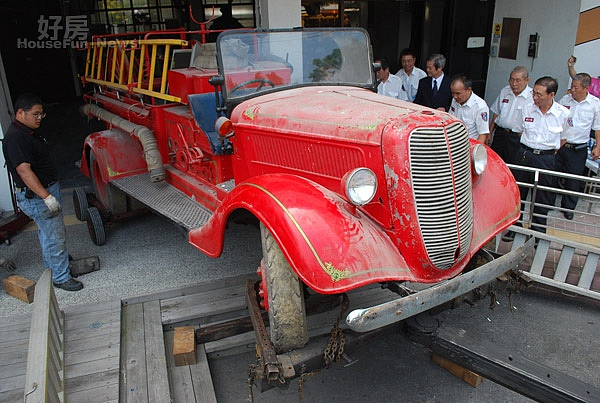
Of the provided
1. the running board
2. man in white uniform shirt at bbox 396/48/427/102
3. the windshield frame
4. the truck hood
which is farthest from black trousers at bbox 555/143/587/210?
the running board

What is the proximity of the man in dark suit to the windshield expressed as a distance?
235 centimetres

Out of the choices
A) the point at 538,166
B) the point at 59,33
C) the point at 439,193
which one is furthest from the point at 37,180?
the point at 59,33

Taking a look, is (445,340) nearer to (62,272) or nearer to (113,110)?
(62,272)

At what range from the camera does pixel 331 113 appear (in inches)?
119

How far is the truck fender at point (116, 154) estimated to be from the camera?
5.18 meters

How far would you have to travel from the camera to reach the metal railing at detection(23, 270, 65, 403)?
7.67 feet

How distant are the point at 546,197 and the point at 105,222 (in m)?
4.92

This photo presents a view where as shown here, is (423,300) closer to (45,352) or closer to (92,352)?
(45,352)

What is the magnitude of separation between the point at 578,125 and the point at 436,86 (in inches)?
67.7

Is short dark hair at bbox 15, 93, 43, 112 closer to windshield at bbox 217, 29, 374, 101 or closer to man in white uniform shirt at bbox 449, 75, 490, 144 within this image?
windshield at bbox 217, 29, 374, 101

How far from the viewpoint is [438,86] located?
20.0 feet

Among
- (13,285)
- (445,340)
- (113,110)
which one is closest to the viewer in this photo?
(445,340)

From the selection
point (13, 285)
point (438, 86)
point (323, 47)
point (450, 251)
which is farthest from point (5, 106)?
point (450, 251)

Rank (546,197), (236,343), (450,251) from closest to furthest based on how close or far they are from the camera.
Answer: (450,251), (236,343), (546,197)
